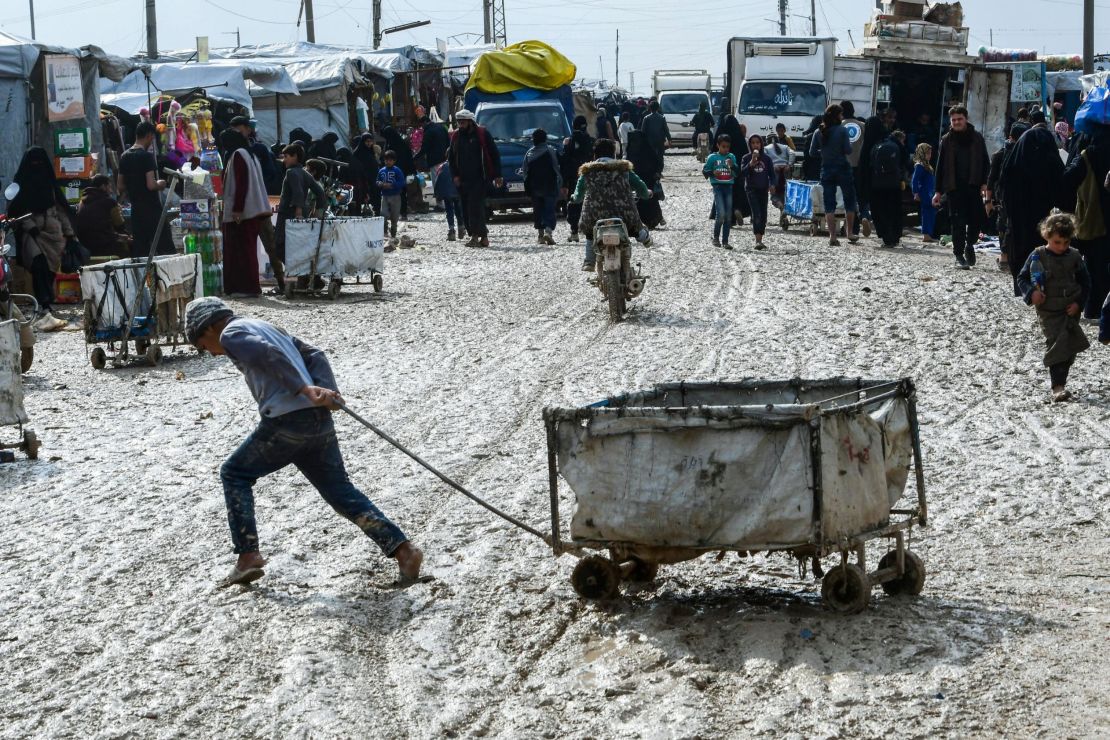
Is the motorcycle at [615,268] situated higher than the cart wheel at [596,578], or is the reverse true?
the motorcycle at [615,268]

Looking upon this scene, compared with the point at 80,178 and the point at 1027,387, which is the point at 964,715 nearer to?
the point at 1027,387

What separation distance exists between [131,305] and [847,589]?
323 inches

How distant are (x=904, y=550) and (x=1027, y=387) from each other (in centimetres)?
476

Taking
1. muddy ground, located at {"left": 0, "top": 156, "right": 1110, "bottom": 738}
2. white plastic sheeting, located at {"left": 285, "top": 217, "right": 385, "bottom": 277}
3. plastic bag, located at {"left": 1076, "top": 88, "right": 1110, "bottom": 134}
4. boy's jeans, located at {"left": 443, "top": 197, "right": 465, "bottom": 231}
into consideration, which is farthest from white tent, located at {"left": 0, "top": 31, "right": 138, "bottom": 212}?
plastic bag, located at {"left": 1076, "top": 88, "right": 1110, "bottom": 134}

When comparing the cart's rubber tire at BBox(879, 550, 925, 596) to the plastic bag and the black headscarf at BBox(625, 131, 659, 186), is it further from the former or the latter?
the black headscarf at BBox(625, 131, 659, 186)

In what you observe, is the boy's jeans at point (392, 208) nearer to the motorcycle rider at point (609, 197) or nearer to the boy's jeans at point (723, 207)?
the boy's jeans at point (723, 207)

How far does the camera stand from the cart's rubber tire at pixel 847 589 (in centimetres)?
524

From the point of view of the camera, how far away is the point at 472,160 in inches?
804

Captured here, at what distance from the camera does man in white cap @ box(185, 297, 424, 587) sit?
5.81m

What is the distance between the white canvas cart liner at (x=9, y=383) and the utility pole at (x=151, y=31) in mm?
26707

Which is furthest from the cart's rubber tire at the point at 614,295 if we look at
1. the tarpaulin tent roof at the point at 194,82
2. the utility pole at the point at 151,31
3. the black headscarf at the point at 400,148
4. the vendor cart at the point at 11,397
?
the utility pole at the point at 151,31

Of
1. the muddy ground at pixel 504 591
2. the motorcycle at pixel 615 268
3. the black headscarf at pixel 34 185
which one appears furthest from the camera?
the black headscarf at pixel 34 185

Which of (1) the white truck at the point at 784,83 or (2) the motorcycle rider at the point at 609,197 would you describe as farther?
(1) the white truck at the point at 784,83

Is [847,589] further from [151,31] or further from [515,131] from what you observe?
[151,31]
